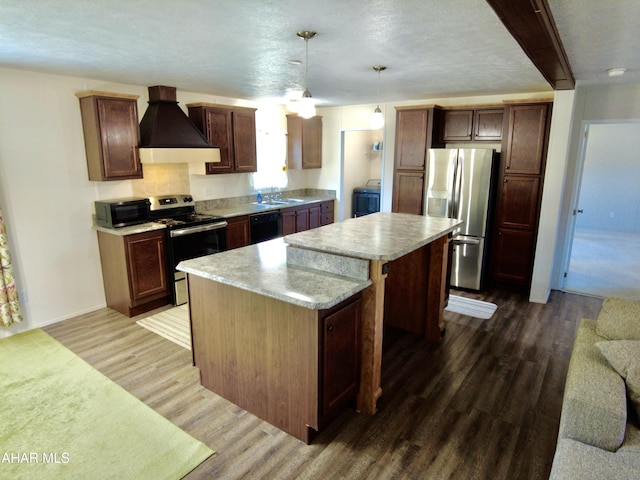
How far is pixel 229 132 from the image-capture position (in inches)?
206

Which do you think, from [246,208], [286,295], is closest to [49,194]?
[246,208]

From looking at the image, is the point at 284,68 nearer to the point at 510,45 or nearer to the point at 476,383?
the point at 510,45

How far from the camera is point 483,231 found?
4.92 metres

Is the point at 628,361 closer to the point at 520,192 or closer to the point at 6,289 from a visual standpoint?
the point at 520,192

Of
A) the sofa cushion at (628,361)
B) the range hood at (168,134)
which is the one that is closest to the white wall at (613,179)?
the sofa cushion at (628,361)

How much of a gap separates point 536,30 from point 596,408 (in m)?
2.00

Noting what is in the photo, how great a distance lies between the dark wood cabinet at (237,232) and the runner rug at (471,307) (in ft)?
8.92

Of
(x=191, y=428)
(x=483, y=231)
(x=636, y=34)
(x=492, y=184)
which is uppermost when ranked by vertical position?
(x=636, y=34)

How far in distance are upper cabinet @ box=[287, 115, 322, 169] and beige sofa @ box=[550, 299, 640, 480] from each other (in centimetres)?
513

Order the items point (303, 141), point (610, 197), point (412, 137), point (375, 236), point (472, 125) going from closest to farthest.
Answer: point (375, 236), point (472, 125), point (412, 137), point (303, 141), point (610, 197)

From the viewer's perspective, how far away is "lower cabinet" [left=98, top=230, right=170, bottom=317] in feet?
13.4

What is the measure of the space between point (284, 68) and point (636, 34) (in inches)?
101

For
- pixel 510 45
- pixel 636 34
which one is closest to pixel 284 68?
pixel 510 45

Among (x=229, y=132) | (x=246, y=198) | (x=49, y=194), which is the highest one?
(x=229, y=132)
